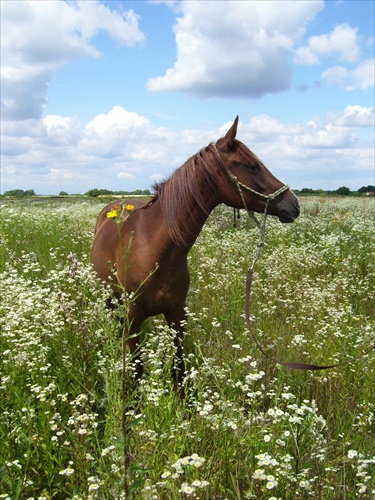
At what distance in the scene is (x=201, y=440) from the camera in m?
2.56

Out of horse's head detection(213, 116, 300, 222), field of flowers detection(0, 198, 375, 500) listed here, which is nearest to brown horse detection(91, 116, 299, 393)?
horse's head detection(213, 116, 300, 222)

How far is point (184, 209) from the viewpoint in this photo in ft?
11.9

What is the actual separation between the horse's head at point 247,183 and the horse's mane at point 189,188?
0.03 metres

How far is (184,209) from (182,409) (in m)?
1.63

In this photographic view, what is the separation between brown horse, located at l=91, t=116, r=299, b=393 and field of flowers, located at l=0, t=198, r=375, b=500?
370mm

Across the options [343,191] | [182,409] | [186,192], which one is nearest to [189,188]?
[186,192]

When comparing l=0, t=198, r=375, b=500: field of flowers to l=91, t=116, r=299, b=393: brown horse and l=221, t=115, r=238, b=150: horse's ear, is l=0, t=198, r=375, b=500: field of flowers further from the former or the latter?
l=221, t=115, r=238, b=150: horse's ear

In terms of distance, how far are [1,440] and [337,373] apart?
278 cm

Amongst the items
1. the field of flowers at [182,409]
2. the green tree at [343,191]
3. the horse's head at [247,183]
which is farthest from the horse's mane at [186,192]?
the green tree at [343,191]

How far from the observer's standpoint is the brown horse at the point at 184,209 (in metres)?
3.53

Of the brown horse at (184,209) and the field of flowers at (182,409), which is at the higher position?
the brown horse at (184,209)

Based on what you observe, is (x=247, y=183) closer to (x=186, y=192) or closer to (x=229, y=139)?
(x=229, y=139)

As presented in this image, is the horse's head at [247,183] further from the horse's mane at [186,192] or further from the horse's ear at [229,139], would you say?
the horse's mane at [186,192]

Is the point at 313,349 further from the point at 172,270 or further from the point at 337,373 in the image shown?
the point at 172,270
